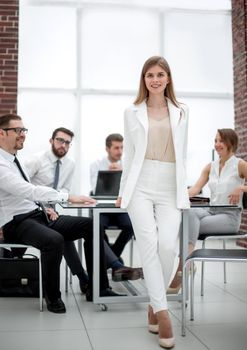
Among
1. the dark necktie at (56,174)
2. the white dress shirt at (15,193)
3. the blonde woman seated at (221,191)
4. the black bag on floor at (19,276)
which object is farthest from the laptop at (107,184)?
the black bag on floor at (19,276)

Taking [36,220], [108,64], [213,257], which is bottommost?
[213,257]

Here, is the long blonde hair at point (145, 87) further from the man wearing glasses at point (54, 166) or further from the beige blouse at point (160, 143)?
the man wearing glasses at point (54, 166)

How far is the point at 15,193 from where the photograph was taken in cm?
286

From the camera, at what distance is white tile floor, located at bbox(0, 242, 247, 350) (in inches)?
88.1

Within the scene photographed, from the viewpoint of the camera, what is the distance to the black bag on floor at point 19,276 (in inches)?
118

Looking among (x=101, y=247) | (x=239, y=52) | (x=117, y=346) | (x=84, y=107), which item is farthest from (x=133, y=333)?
(x=84, y=107)

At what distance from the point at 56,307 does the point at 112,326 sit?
43cm

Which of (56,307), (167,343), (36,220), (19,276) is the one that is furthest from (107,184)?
(167,343)

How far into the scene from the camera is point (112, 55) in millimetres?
6816

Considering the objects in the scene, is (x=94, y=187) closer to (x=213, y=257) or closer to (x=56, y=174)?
(x=56, y=174)

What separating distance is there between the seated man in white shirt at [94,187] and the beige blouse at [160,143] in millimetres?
957

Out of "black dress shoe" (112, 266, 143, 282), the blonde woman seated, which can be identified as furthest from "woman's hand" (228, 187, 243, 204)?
"black dress shoe" (112, 266, 143, 282)

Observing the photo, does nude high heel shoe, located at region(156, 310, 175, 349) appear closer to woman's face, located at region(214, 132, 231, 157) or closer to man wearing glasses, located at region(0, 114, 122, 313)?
man wearing glasses, located at region(0, 114, 122, 313)

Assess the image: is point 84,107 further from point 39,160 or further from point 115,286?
point 115,286
